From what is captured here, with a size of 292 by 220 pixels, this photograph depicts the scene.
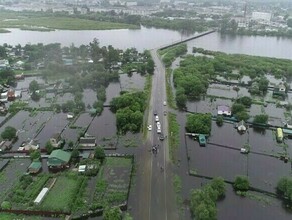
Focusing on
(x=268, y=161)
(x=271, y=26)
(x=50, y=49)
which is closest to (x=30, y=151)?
(x=268, y=161)

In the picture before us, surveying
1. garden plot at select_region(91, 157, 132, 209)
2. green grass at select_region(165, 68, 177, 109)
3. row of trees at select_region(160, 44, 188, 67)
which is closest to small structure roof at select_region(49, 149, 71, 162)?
garden plot at select_region(91, 157, 132, 209)

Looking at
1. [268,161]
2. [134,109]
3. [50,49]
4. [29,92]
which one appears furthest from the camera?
[50,49]

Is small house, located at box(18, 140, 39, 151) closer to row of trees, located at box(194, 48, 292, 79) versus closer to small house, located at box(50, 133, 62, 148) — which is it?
small house, located at box(50, 133, 62, 148)

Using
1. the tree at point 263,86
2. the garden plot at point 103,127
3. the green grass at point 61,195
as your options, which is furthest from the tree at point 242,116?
the green grass at point 61,195

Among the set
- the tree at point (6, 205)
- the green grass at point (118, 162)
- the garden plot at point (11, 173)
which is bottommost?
the green grass at point (118, 162)

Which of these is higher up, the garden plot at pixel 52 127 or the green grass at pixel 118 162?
the garden plot at pixel 52 127

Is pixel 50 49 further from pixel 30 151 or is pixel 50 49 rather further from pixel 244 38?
pixel 244 38

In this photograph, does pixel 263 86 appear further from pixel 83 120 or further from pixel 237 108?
pixel 83 120

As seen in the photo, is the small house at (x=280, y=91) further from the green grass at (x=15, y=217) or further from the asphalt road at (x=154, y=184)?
the green grass at (x=15, y=217)
